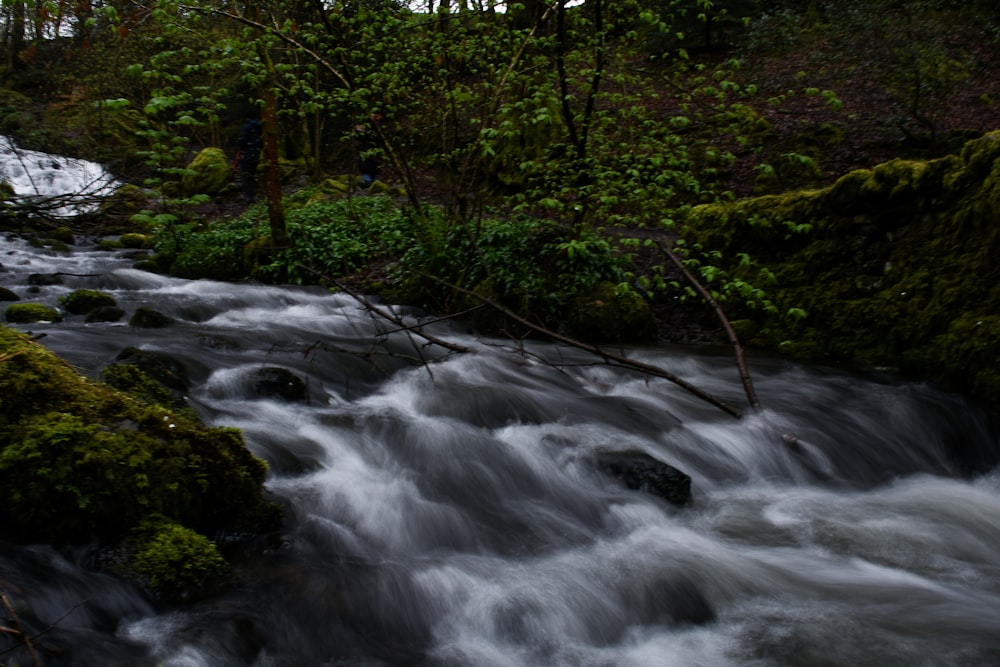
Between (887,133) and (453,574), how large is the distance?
12071mm

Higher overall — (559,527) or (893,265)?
(893,265)

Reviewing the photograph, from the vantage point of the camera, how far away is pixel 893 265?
7.52 metres

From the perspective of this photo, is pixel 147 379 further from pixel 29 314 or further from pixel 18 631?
pixel 29 314

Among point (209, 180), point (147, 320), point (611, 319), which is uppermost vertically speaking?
point (209, 180)

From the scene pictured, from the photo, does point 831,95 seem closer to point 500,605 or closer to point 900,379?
point 900,379

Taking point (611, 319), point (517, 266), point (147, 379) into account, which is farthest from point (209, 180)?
point (147, 379)

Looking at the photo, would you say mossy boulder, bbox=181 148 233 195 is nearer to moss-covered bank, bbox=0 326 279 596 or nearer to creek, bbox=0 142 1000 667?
creek, bbox=0 142 1000 667

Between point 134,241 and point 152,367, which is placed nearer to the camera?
point 152,367

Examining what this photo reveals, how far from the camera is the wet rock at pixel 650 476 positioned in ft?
15.9

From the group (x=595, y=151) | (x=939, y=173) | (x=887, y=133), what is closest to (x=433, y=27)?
(x=595, y=151)

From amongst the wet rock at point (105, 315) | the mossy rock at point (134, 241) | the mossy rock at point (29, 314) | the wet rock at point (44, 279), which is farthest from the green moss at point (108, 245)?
the mossy rock at point (29, 314)

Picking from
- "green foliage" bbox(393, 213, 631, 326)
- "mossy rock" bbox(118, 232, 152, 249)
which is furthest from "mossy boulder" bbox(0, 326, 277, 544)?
"mossy rock" bbox(118, 232, 152, 249)

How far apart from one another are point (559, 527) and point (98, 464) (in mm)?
2549

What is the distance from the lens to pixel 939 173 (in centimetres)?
735
